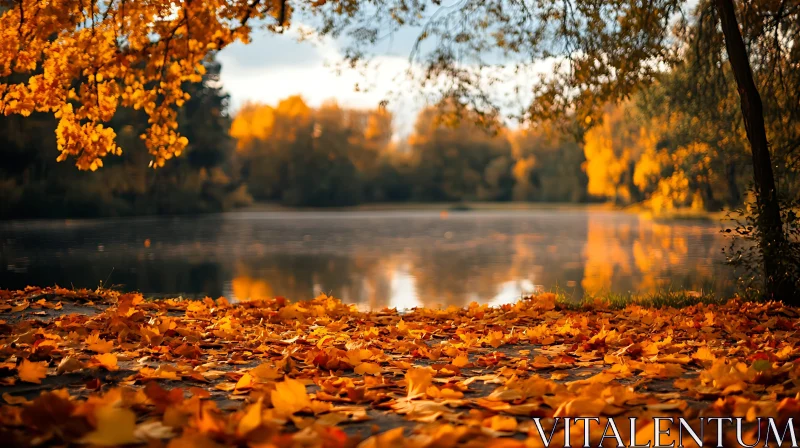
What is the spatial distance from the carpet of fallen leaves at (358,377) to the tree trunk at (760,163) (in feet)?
4.39

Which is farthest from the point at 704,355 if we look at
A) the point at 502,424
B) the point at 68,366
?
the point at 68,366

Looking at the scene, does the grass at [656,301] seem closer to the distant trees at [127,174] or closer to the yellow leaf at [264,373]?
the yellow leaf at [264,373]

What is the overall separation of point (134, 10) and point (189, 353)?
357 centimetres

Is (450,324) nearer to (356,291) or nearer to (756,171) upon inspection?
(756,171)

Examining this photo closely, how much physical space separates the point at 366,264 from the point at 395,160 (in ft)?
180

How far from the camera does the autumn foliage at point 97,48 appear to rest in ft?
18.5

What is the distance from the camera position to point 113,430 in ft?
6.55

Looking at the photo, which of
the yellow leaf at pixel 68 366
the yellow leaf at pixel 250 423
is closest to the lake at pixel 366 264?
the yellow leaf at pixel 68 366

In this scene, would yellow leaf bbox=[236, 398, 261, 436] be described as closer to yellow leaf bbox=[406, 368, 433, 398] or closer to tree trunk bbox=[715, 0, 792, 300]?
yellow leaf bbox=[406, 368, 433, 398]

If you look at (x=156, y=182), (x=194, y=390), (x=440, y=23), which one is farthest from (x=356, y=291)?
(x=156, y=182)

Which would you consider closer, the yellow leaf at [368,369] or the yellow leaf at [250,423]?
the yellow leaf at [250,423]

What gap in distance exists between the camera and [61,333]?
14.2ft

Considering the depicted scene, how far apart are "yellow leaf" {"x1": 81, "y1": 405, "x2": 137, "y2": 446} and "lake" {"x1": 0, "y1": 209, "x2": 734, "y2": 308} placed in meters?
6.28

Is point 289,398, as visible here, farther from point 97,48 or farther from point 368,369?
point 97,48
